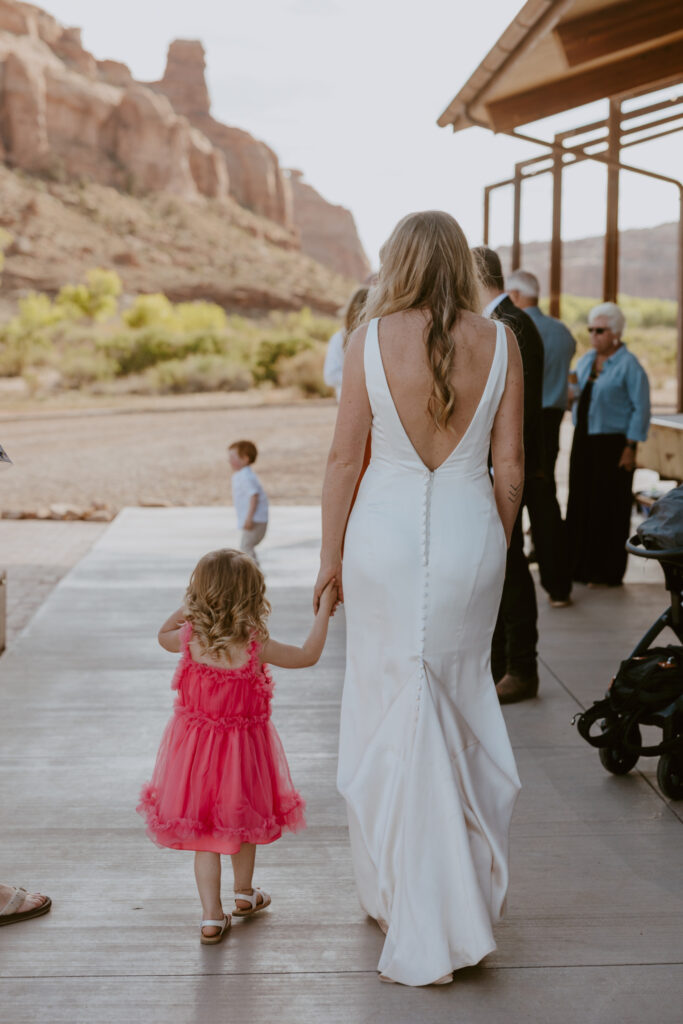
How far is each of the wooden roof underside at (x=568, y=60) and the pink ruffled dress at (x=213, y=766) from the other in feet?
12.2

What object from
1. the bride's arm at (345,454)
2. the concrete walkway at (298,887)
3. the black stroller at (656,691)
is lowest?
the concrete walkway at (298,887)

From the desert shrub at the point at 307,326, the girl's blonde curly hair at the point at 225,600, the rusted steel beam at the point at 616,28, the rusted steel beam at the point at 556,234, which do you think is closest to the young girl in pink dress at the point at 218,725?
the girl's blonde curly hair at the point at 225,600

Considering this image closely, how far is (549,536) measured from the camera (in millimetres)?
6578

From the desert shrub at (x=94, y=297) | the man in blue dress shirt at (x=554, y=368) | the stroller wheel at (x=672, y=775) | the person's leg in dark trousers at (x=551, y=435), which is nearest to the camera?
the stroller wheel at (x=672, y=775)

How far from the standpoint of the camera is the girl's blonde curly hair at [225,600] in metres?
3.05

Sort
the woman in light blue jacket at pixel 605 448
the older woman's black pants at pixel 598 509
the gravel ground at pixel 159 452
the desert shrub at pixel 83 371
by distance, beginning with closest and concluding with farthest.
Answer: the woman in light blue jacket at pixel 605 448 < the older woman's black pants at pixel 598 509 < the gravel ground at pixel 159 452 < the desert shrub at pixel 83 371

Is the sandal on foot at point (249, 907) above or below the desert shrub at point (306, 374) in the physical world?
below

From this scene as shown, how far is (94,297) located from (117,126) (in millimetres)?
38123

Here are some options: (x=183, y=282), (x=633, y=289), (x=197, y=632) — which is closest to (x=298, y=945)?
(x=197, y=632)

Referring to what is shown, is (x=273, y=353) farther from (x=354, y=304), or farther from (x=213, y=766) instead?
(x=213, y=766)

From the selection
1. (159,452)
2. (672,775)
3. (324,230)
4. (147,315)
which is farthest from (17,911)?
(324,230)

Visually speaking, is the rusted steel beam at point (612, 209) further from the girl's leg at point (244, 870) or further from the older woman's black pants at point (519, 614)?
the girl's leg at point (244, 870)

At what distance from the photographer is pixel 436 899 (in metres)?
2.90

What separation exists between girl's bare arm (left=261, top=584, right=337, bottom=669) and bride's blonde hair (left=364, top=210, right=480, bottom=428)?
0.56 m
